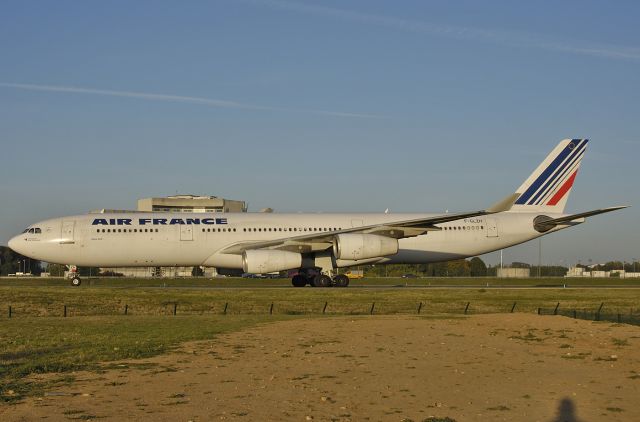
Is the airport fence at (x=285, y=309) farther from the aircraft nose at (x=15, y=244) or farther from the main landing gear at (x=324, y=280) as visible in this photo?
the aircraft nose at (x=15, y=244)

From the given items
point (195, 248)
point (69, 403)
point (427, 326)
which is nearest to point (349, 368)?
point (69, 403)

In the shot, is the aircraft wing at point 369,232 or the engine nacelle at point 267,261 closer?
the engine nacelle at point 267,261

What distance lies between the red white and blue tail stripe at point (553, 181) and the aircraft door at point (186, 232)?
2108 centimetres

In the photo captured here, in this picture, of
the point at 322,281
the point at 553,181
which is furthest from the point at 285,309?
the point at 553,181

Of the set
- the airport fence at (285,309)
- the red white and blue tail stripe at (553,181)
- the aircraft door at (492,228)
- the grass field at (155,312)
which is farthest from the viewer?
the red white and blue tail stripe at (553,181)

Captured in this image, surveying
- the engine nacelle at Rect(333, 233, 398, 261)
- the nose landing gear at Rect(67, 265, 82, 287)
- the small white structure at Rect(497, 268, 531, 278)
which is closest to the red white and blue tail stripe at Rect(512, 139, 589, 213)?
the engine nacelle at Rect(333, 233, 398, 261)

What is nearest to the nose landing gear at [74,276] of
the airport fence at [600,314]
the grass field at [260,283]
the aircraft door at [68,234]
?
the grass field at [260,283]

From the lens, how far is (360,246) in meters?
42.9

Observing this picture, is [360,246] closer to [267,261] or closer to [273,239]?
[267,261]

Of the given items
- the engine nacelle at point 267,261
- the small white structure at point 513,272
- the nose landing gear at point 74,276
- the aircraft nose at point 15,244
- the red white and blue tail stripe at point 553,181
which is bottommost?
the small white structure at point 513,272

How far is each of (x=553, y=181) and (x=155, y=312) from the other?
30410mm

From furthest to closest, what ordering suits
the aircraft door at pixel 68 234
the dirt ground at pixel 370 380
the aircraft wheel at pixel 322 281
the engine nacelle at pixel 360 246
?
the aircraft wheel at pixel 322 281 < the aircraft door at pixel 68 234 < the engine nacelle at pixel 360 246 < the dirt ground at pixel 370 380

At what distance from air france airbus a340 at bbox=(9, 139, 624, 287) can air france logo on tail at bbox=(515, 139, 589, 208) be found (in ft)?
6.74

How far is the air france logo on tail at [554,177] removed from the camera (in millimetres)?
50688
